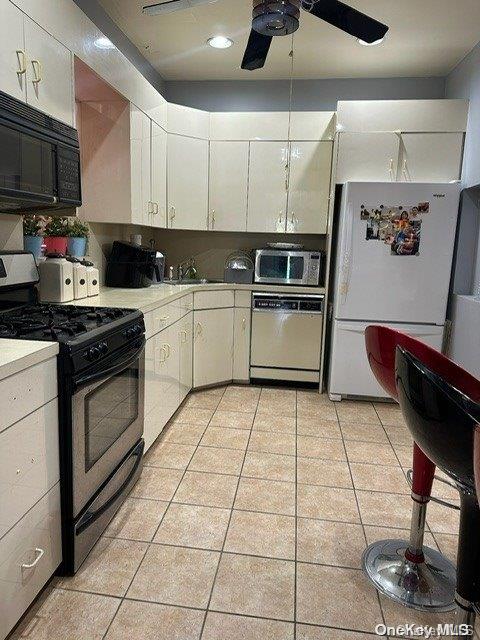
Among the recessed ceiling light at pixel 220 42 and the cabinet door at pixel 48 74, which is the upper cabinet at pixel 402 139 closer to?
the recessed ceiling light at pixel 220 42

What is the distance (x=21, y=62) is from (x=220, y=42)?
195cm

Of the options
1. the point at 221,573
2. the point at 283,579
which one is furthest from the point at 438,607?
the point at 221,573

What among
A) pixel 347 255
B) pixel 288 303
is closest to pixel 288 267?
pixel 288 303

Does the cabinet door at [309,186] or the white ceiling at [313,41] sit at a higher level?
the white ceiling at [313,41]

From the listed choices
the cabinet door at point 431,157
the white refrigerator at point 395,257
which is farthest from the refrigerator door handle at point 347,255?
the cabinet door at point 431,157

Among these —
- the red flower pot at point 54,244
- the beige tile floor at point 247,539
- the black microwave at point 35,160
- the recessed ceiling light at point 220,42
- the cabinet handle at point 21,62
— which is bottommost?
the beige tile floor at point 247,539

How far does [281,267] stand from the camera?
149 inches

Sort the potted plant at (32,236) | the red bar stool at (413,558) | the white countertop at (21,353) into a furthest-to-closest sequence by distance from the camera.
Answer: the potted plant at (32,236) < the red bar stool at (413,558) < the white countertop at (21,353)

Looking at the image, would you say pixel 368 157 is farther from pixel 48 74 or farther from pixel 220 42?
pixel 48 74

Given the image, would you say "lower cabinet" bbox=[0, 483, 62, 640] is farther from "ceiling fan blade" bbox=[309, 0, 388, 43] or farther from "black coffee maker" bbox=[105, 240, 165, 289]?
"ceiling fan blade" bbox=[309, 0, 388, 43]

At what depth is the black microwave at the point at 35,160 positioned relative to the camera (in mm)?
1607

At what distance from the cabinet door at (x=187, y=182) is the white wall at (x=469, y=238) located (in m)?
2.08

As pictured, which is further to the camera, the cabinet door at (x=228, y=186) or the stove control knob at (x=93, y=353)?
the cabinet door at (x=228, y=186)

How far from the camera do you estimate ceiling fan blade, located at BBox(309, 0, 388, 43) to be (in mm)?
1936
